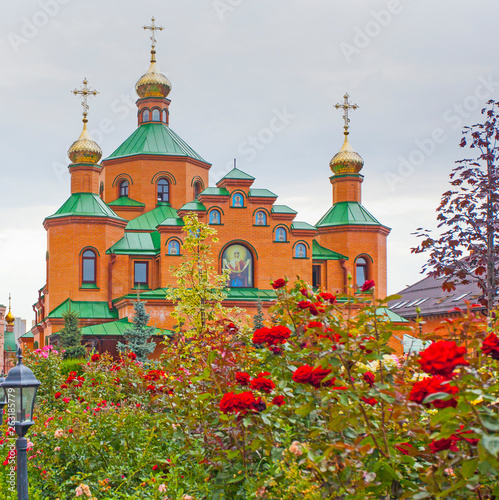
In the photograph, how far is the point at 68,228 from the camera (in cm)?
2833

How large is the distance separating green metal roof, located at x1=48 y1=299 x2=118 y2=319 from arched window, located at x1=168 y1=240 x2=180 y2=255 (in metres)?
3.57

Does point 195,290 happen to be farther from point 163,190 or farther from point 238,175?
point 163,190

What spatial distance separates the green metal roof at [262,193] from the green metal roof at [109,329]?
7407 mm

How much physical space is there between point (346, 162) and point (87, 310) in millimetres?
14144

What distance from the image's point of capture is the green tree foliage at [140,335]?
76.8 ft

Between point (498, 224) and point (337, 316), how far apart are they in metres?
5.24

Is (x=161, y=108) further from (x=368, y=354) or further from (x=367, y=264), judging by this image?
(x=368, y=354)

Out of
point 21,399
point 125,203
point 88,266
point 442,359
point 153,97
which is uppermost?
point 153,97

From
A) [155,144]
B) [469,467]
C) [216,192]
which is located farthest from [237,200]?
[469,467]

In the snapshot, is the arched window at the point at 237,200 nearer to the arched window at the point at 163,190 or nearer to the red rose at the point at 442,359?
the arched window at the point at 163,190

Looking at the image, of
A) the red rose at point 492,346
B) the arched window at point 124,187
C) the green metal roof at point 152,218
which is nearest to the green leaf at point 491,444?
the red rose at point 492,346

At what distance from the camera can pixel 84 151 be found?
95.9 feet

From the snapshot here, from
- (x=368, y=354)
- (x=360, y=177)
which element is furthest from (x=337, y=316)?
(x=360, y=177)

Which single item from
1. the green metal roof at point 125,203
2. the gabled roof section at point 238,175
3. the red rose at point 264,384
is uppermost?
the gabled roof section at point 238,175
